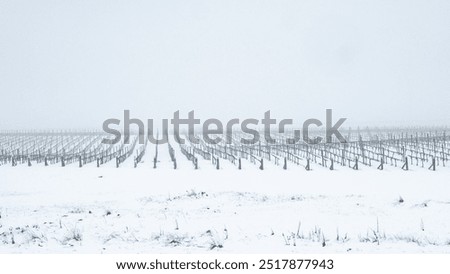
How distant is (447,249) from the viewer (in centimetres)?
771

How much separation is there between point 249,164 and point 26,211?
2139 cm

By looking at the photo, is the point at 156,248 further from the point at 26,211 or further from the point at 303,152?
the point at 303,152

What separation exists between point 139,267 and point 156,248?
1.51 meters

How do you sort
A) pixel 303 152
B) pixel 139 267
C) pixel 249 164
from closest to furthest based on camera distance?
pixel 139 267 < pixel 249 164 < pixel 303 152

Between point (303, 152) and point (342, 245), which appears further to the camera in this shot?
point (303, 152)

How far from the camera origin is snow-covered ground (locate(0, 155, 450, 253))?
863cm

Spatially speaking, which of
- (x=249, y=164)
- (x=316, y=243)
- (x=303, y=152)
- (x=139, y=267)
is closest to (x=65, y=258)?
(x=139, y=267)

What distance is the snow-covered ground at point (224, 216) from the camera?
8.63 meters

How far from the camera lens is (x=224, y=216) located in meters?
12.0

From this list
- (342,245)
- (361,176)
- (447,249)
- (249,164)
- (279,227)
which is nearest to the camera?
(447,249)

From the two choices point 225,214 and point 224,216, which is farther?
point 225,214

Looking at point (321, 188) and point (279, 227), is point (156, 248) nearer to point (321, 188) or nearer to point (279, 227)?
point (279, 227)

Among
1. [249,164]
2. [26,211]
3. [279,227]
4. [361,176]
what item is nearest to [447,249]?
[279,227]

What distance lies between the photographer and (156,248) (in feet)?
27.7
